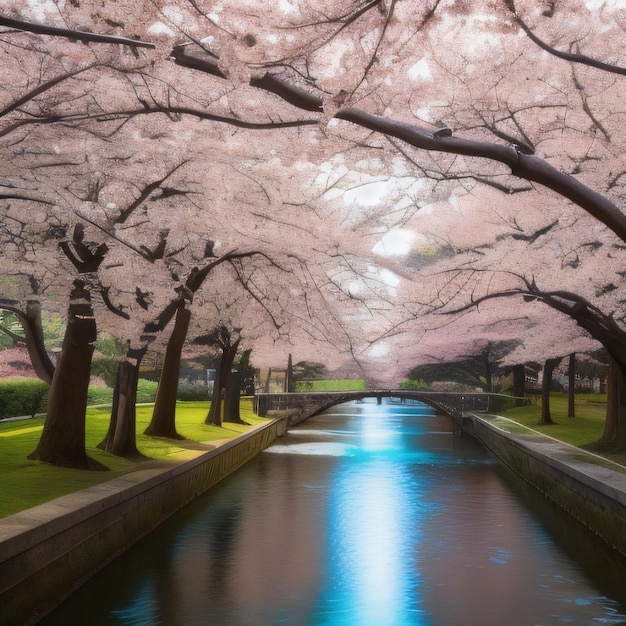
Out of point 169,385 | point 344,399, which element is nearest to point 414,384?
point 344,399

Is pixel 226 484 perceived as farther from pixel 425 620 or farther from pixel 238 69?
pixel 238 69

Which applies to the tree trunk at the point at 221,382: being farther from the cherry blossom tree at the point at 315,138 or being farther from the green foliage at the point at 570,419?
the green foliage at the point at 570,419

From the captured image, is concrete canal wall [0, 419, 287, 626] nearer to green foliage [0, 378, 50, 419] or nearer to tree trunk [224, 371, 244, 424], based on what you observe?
green foliage [0, 378, 50, 419]

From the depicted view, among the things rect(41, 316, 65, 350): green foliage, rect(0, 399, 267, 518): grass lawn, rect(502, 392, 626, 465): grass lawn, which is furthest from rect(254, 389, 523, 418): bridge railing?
rect(0, 399, 267, 518): grass lawn

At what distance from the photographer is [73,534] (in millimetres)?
10242

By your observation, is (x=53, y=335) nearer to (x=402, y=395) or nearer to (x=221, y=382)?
(x=221, y=382)

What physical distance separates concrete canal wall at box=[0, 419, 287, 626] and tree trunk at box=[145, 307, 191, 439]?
277 inches

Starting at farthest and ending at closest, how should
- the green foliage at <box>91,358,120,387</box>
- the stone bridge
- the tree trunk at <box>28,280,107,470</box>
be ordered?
1. the green foliage at <box>91,358,120,387</box>
2. the stone bridge
3. the tree trunk at <box>28,280,107,470</box>

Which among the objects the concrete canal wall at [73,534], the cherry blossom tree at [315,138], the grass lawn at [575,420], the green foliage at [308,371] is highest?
the cherry blossom tree at [315,138]

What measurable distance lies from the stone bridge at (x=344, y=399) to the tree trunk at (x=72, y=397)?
31.4 metres

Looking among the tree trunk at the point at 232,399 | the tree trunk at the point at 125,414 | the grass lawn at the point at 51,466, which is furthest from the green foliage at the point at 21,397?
the tree trunk at the point at 125,414

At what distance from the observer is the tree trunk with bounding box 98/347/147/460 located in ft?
62.8

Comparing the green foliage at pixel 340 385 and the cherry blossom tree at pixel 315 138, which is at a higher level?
the cherry blossom tree at pixel 315 138

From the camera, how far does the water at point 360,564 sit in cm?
1059
